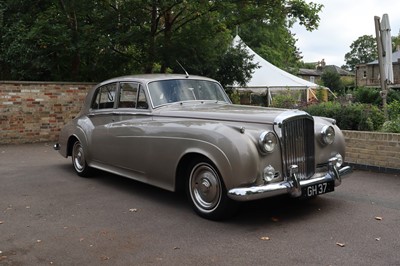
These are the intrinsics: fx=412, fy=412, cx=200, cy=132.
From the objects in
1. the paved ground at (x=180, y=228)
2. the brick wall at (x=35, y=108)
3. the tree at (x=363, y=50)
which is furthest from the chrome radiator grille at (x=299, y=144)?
the tree at (x=363, y=50)

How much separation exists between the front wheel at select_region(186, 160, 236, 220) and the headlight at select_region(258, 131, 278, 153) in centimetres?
60

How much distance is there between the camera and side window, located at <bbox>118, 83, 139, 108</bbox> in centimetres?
616

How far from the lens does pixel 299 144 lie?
4840 millimetres

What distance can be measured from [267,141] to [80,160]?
403 centimetres

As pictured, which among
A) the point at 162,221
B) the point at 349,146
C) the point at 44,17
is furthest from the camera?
the point at 44,17

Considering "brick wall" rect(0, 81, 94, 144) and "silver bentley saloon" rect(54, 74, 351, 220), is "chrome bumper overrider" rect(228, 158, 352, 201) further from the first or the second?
"brick wall" rect(0, 81, 94, 144)

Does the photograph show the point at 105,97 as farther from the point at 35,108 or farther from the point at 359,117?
the point at 35,108

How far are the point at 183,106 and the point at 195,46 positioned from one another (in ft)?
26.7

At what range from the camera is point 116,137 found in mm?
6168

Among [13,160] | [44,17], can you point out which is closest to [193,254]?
[13,160]

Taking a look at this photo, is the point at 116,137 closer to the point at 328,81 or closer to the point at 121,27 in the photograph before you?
the point at 121,27

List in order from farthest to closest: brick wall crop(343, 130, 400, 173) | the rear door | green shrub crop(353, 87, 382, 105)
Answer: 1. green shrub crop(353, 87, 382, 105)
2. brick wall crop(343, 130, 400, 173)
3. the rear door

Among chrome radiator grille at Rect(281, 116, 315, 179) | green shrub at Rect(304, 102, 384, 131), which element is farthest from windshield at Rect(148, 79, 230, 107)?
green shrub at Rect(304, 102, 384, 131)

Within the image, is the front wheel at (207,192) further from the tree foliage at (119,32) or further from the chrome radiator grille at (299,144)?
the tree foliage at (119,32)
